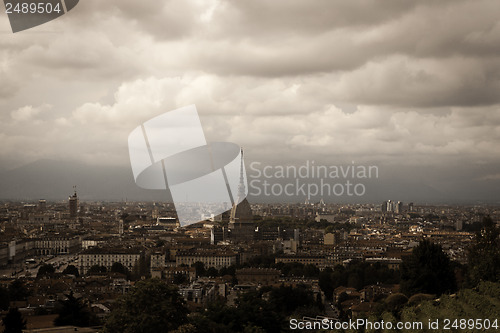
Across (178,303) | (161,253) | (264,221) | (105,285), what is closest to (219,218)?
(264,221)

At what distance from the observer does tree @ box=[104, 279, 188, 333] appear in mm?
6648

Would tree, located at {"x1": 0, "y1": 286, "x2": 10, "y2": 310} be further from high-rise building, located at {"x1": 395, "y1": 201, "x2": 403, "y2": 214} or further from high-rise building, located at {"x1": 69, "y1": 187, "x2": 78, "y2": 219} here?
high-rise building, located at {"x1": 395, "y1": 201, "x2": 403, "y2": 214}

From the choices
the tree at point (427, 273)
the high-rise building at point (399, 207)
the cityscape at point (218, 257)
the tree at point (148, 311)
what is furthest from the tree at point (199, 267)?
the high-rise building at point (399, 207)

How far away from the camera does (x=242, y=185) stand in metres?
34.3

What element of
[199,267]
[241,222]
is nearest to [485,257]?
[199,267]

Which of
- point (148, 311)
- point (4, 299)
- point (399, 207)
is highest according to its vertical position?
point (148, 311)

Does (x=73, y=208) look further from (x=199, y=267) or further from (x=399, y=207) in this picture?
(x=199, y=267)

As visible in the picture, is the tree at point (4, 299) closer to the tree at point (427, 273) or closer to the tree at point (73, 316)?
the tree at point (73, 316)

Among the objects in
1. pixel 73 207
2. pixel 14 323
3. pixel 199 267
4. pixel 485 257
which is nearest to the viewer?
pixel 14 323

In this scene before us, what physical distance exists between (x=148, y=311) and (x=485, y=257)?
17.9ft

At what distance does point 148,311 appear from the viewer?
22.4ft

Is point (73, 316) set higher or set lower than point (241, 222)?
lower

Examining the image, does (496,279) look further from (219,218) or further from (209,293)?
(219,218)

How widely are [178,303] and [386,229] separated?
119 ft
